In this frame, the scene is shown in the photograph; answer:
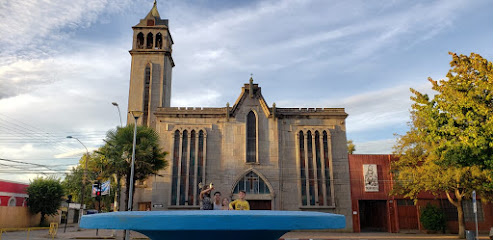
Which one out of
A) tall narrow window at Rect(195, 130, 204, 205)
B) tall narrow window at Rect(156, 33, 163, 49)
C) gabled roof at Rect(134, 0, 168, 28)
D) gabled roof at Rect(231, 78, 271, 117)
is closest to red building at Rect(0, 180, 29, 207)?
tall narrow window at Rect(195, 130, 204, 205)

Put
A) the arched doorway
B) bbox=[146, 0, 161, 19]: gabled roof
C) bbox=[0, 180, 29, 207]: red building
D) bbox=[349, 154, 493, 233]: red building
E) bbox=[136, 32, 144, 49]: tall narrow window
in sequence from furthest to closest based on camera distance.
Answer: bbox=[146, 0, 161, 19]: gabled roof, bbox=[136, 32, 144, 49]: tall narrow window, bbox=[0, 180, 29, 207]: red building, the arched doorway, bbox=[349, 154, 493, 233]: red building

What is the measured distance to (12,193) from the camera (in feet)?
122

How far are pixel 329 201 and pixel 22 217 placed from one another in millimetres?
33776

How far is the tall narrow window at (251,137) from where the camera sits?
1416 inches

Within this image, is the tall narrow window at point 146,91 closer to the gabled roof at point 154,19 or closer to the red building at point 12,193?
the gabled roof at point 154,19

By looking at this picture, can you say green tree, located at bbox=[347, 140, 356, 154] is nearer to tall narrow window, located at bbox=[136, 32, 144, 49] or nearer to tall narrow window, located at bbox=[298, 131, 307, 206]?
tall narrow window, located at bbox=[298, 131, 307, 206]

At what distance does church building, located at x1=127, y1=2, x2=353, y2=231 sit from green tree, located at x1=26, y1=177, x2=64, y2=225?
11.0 metres

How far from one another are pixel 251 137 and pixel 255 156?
6.87 feet

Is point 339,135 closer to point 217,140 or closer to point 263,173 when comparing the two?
point 263,173

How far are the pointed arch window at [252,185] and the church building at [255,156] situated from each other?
4.0 inches

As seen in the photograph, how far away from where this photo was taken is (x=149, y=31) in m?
43.2

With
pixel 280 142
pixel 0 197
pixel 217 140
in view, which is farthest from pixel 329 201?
pixel 0 197

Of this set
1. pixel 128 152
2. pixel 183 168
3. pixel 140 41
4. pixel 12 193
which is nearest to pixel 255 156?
pixel 183 168

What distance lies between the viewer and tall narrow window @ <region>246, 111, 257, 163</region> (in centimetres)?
3597
